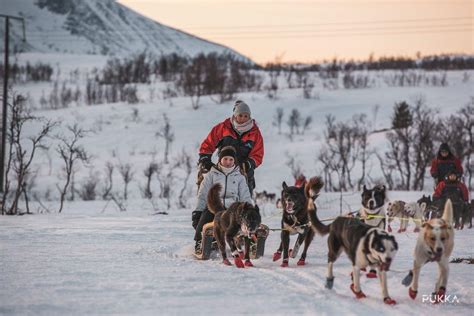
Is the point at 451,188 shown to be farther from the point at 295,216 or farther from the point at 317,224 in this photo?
the point at 317,224

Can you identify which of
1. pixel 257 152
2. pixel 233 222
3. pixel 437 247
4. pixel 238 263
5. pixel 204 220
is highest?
pixel 257 152

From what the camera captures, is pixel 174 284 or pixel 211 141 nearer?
pixel 174 284

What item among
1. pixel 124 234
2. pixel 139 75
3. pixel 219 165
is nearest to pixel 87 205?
pixel 124 234

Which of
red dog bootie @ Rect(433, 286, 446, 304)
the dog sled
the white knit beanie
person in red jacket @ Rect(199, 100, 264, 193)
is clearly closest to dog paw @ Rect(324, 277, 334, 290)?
red dog bootie @ Rect(433, 286, 446, 304)

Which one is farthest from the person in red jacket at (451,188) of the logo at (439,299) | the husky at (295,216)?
the logo at (439,299)

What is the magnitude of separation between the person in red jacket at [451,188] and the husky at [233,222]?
6471 mm

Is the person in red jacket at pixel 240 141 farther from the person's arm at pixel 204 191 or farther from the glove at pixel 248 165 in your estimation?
the person's arm at pixel 204 191

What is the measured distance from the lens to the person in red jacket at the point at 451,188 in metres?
12.1

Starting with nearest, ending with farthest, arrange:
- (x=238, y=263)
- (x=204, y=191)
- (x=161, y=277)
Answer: (x=161, y=277), (x=238, y=263), (x=204, y=191)

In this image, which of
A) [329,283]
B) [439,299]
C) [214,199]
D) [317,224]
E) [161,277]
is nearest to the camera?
[439,299]

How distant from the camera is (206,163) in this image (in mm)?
8031

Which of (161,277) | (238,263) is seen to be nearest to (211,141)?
(238,263)

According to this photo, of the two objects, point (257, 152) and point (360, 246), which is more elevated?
point (257, 152)

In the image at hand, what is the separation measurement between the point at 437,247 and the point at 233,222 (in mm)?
2524
